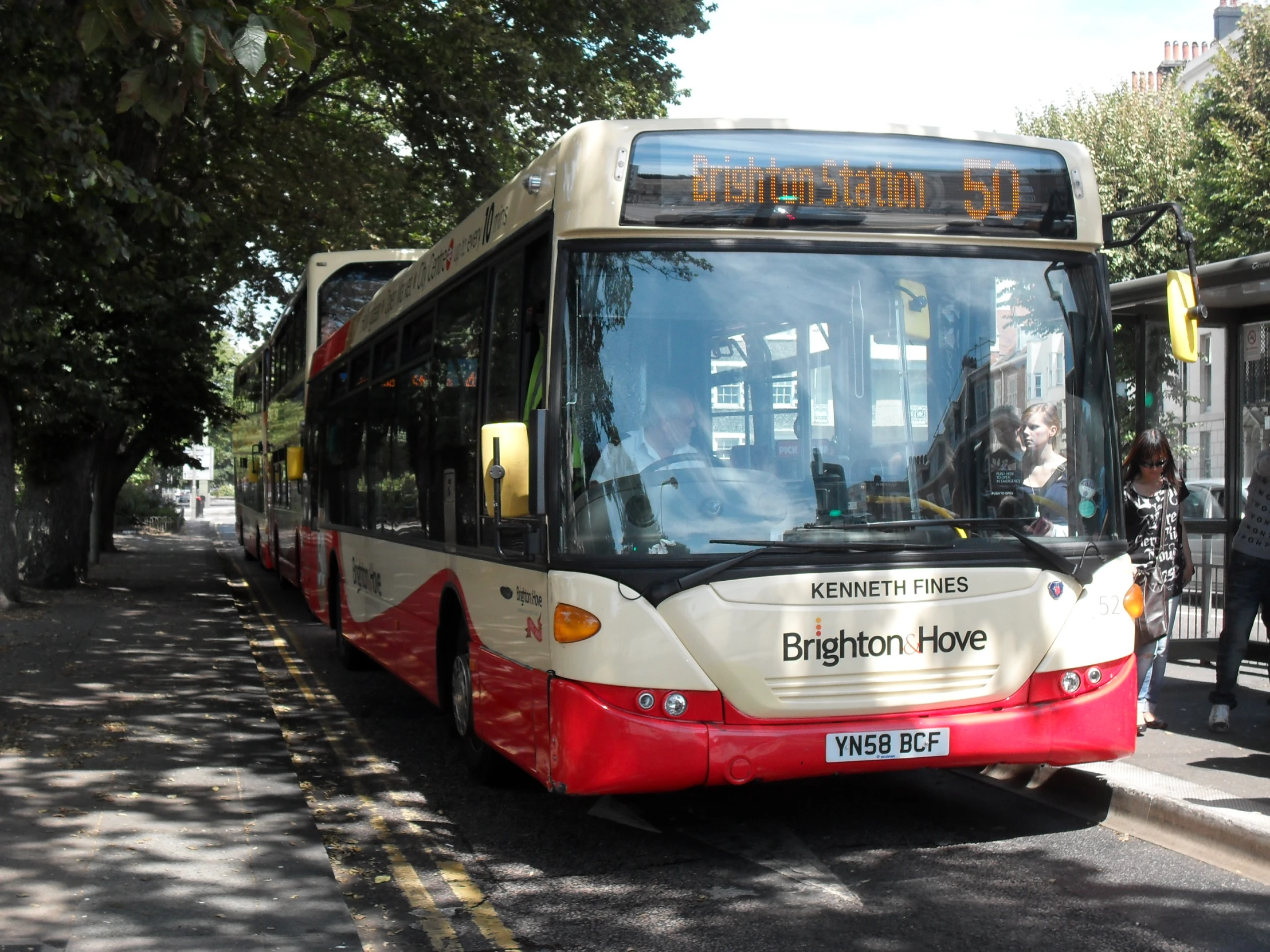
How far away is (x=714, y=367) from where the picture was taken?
5863 mm

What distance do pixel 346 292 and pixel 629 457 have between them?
41.6 feet

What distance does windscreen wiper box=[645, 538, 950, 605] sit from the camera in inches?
A: 223

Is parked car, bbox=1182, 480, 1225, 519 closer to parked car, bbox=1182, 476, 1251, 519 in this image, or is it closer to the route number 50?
parked car, bbox=1182, 476, 1251, 519

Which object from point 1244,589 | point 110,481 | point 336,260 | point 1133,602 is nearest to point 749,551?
point 1133,602

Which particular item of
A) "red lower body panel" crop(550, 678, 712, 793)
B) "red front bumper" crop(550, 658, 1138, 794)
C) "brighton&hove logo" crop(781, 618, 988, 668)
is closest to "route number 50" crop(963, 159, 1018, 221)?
"brighton&hove logo" crop(781, 618, 988, 668)

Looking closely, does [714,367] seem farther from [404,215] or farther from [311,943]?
[404,215]

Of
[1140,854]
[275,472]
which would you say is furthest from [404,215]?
[1140,854]

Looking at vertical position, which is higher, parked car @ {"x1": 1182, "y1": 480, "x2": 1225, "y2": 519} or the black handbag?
parked car @ {"x1": 1182, "y1": 480, "x2": 1225, "y2": 519}

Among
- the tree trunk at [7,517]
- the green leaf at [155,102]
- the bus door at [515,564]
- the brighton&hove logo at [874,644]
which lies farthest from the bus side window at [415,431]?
the tree trunk at [7,517]

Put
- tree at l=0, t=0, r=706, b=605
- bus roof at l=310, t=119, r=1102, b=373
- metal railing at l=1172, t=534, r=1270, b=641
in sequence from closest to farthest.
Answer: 1. bus roof at l=310, t=119, r=1102, b=373
2. metal railing at l=1172, t=534, r=1270, b=641
3. tree at l=0, t=0, r=706, b=605

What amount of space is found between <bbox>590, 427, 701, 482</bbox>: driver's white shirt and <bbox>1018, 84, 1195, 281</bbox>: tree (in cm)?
2683

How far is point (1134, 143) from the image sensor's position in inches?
1264

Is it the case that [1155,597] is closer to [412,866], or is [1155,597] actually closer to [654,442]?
[654,442]

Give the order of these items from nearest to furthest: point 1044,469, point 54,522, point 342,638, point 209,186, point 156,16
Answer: point 1044,469 → point 156,16 → point 342,638 → point 209,186 → point 54,522
